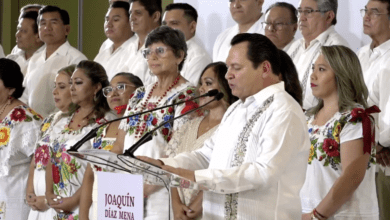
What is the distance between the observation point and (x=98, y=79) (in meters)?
4.27

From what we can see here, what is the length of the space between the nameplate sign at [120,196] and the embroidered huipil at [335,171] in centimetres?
128

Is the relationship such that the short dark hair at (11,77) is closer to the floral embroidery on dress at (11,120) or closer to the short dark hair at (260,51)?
the floral embroidery on dress at (11,120)

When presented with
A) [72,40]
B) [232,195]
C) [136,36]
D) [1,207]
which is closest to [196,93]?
[232,195]

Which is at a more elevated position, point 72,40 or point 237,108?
point 72,40

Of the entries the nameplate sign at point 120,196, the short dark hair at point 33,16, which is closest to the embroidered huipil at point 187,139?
the nameplate sign at point 120,196

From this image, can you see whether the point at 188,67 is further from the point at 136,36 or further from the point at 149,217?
the point at 149,217

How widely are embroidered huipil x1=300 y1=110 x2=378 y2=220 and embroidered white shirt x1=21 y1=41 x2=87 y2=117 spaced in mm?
2789

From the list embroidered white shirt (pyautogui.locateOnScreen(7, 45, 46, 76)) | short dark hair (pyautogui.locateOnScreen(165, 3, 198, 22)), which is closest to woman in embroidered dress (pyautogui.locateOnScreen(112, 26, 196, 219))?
short dark hair (pyautogui.locateOnScreen(165, 3, 198, 22))

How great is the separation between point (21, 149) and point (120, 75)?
0.93 metres

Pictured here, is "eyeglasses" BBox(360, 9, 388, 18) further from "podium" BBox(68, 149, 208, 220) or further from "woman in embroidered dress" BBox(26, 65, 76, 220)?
"podium" BBox(68, 149, 208, 220)

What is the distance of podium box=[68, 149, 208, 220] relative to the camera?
2.22 meters

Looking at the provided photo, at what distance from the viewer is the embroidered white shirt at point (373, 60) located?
4168 mm

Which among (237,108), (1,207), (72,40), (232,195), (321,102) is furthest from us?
(72,40)

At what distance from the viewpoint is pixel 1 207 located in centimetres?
461
